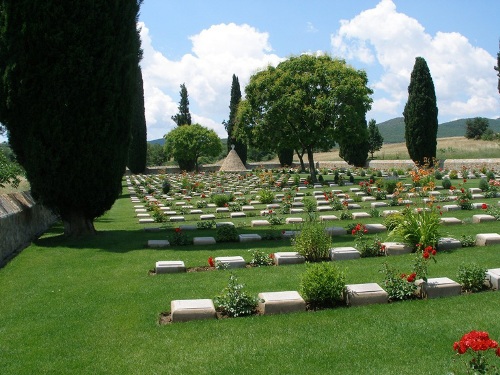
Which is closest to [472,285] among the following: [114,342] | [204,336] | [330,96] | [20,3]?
[204,336]

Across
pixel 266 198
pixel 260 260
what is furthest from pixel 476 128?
pixel 260 260

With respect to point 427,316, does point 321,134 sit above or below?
above

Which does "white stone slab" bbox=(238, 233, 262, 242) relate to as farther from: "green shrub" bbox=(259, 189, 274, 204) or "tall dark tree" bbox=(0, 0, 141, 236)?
"green shrub" bbox=(259, 189, 274, 204)

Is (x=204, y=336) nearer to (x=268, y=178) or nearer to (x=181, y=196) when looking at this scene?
(x=181, y=196)

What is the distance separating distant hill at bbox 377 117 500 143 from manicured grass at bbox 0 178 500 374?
110902 mm

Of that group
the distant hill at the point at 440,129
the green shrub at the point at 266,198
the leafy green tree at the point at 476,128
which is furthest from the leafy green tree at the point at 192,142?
the distant hill at the point at 440,129

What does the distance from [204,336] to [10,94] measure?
327 inches

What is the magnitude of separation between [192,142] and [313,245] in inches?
1596

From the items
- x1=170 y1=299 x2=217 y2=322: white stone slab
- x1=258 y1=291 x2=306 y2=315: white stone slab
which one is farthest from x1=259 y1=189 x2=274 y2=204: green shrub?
x1=170 y1=299 x2=217 y2=322: white stone slab

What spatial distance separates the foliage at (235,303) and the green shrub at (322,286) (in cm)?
62

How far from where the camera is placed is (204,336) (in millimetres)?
5133

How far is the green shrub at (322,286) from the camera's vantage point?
5824mm

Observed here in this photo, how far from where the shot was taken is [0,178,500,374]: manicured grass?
14.5ft

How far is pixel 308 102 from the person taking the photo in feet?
90.2
